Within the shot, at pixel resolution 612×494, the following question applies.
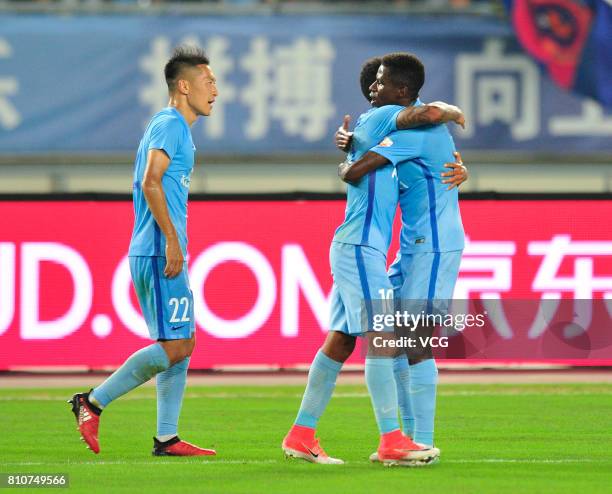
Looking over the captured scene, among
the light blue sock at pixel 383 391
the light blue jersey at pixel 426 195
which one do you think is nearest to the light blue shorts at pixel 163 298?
the light blue sock at pixel 383 391

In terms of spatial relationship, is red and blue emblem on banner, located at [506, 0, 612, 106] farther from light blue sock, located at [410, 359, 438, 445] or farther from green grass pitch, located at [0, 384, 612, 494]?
light blue sock, located at [410, 359, 438, 445]

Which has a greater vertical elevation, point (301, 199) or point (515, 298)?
point (301, 199)

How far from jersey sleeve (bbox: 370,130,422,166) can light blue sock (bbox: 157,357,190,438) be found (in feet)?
4.88

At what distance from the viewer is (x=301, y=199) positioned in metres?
12.6

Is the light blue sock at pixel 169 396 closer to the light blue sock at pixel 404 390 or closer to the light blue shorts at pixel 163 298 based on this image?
the light blue shorts at pixel 163 298

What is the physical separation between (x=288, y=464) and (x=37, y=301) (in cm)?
526

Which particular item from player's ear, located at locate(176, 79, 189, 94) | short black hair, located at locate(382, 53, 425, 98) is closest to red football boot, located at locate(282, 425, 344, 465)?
short black hair, located at locate(382, 53, 425, 98)

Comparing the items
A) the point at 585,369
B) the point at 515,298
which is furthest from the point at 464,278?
the point at 585,369

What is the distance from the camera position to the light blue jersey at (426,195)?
289 inches

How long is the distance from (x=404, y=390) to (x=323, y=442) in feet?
3.18

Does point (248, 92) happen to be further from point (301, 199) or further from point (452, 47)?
point (301, 199)

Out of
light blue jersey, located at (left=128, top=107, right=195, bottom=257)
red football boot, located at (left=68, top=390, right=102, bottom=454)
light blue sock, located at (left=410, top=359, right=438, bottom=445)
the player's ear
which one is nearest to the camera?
light blue sock, located at (left=410, top=359, right=438, bottom=445)

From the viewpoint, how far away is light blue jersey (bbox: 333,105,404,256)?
7285 mm

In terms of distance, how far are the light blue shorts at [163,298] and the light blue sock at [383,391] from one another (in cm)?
103
